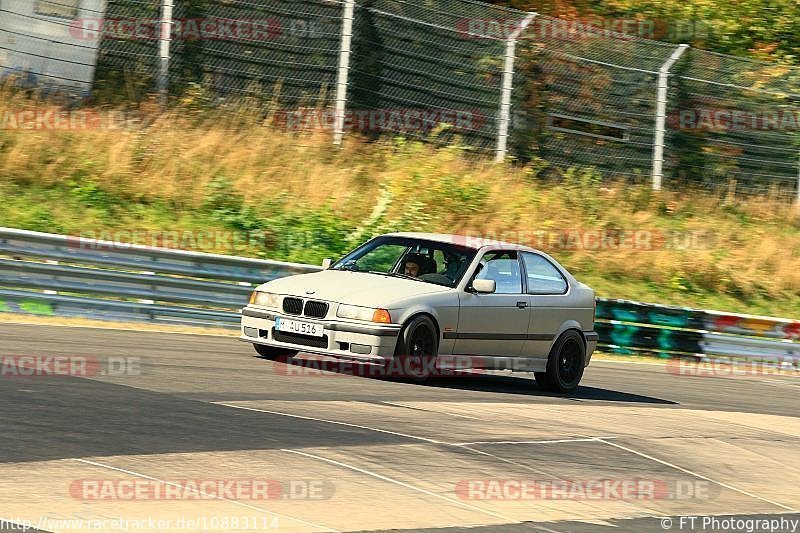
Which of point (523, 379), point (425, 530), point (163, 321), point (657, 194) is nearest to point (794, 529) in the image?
point (425, 530)

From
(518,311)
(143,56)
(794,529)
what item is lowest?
(794,529)

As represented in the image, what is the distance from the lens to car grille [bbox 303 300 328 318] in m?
11.7

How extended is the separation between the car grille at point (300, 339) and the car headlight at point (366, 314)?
28cm

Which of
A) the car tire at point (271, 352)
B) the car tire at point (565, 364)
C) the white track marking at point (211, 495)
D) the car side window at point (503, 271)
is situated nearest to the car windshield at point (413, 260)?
the car side window at point (503, 271)

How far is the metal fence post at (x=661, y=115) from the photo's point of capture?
26.0 m

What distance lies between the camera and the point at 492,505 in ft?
24.2

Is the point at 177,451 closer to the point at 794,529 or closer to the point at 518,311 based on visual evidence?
the point at 794,529

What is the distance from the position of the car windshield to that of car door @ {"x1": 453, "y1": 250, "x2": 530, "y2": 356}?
0.71ft

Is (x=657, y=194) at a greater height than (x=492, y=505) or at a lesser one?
greater

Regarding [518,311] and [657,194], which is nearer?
[518,311]

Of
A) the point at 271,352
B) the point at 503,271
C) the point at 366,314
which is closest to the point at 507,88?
the point at 503,271

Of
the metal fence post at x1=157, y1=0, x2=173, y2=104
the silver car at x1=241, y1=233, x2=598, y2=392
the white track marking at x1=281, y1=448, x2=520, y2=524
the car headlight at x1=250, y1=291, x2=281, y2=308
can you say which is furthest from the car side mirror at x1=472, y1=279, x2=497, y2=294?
the metal fence post at x1=157, y1=0, x2=173, y2=104

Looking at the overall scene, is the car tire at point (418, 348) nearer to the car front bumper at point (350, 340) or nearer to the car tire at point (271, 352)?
the car front bumper at point (350, 340)

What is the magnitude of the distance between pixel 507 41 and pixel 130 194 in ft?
27.1
